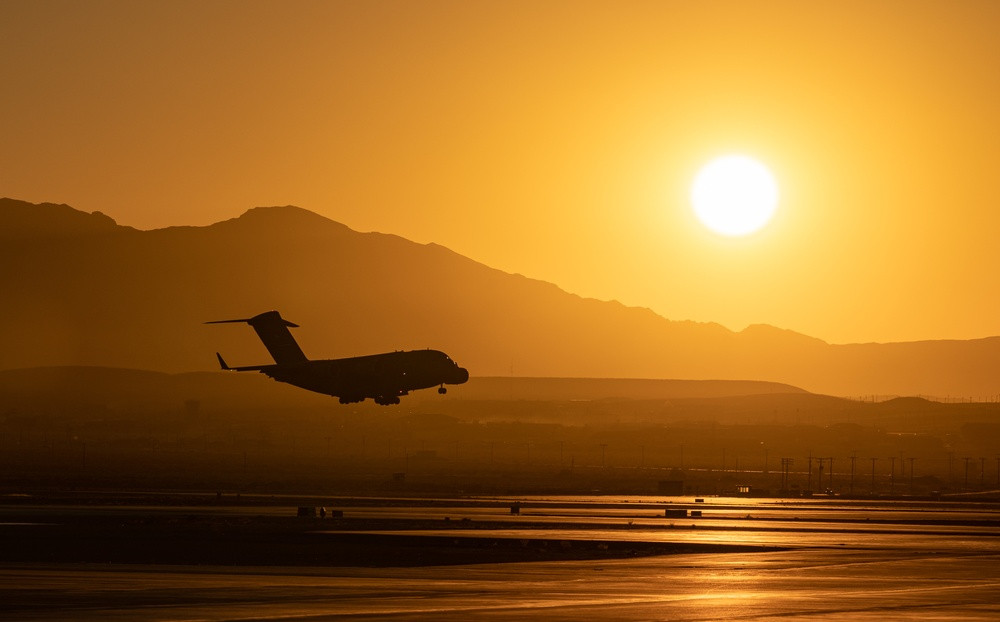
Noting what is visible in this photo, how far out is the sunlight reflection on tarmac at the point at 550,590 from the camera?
140 feet

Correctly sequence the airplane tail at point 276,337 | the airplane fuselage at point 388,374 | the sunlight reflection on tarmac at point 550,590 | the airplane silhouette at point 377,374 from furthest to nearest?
the airplane tail at point 276,337
the airplane silhouette at point 377,374
the airplane fuselage at point 388,374
the sunlight reflection on tarmac at point 550,590

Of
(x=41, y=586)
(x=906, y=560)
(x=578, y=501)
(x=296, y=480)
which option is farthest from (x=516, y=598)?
(x=296, y=480)

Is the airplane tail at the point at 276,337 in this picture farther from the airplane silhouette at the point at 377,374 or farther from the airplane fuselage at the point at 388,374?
the airplane fuselage at the point at 388,374

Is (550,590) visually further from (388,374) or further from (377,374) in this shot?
(377,374)

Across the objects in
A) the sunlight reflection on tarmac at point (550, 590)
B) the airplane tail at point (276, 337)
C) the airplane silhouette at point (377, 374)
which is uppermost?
the airplane tail at point (276, 337)

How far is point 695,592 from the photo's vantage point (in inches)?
1946

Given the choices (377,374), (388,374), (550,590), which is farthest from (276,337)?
(550,590)

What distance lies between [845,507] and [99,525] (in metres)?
67.9

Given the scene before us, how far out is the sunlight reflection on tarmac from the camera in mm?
42625

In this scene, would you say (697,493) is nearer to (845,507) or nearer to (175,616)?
(845,507)

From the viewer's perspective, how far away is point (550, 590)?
49.9 metres

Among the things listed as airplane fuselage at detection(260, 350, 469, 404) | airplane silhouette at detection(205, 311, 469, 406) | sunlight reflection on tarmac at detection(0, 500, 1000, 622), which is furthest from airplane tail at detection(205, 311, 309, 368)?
sunlight reflection on tarmac at detection(0, 500, 1000, 622)

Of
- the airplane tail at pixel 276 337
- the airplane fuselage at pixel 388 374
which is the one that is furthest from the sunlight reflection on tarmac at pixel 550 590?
the airplane tail at pixel 276 337

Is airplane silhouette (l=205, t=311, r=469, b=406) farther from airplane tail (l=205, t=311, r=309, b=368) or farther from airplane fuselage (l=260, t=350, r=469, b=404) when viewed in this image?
airplane tail (l=205, t=311, r=309, b=368)
